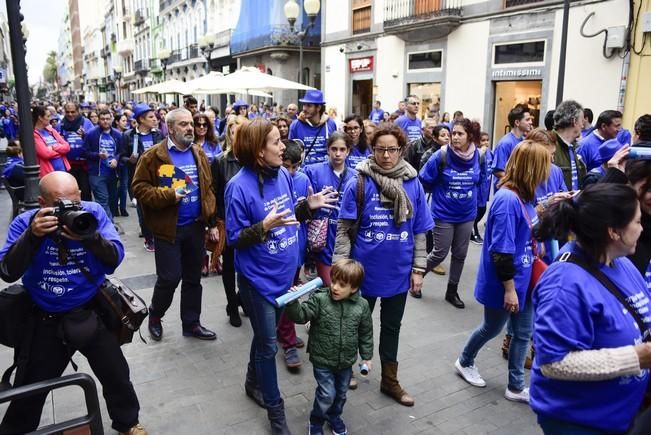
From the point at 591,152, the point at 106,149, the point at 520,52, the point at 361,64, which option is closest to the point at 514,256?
the point at 591,152

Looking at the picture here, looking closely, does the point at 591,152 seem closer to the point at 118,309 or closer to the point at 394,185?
the point at 394,185

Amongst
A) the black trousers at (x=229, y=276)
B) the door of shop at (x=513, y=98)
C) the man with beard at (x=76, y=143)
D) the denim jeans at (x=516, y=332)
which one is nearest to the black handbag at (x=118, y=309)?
the black trousers at (x=229, y=276)

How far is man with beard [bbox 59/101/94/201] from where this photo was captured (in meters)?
8.38

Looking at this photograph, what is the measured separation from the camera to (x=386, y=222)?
11.4 feet

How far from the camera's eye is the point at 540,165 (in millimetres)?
3354

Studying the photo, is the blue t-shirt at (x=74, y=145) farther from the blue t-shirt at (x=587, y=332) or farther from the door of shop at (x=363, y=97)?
the door of shop at (x=363, y=97)

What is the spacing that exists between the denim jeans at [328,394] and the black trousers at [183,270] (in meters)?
1.84

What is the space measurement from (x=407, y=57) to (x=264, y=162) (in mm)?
16184

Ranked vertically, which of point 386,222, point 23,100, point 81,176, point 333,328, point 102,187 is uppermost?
point 23,100

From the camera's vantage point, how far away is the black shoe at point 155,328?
4629 millimetres

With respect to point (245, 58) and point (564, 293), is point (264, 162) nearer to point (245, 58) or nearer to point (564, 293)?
point (564, 293)

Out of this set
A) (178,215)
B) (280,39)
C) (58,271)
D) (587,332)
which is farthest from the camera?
(280,39)

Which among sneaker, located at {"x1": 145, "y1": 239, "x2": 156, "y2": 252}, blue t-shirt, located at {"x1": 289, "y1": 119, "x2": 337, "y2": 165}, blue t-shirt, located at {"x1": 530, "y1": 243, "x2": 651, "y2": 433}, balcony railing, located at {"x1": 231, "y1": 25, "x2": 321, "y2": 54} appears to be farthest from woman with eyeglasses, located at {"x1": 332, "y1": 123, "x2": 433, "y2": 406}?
balcony railing, located at {"x1": 231, "y1": 25, "x2": 321, "y2": 54}

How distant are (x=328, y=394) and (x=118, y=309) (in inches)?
52.0
